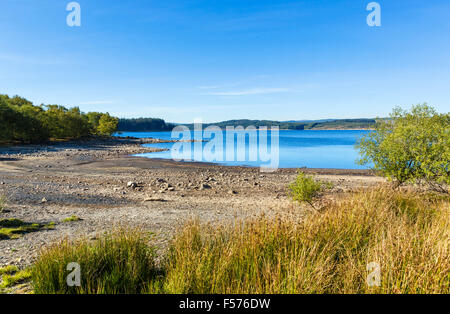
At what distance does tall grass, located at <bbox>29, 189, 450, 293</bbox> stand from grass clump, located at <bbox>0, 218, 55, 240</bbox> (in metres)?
5.23

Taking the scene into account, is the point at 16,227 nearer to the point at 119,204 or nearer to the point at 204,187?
the point at 119,204

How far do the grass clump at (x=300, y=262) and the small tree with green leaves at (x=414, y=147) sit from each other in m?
7.85

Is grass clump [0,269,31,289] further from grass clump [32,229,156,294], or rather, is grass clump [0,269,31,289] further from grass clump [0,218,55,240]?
grass clump [0,218,55,240]

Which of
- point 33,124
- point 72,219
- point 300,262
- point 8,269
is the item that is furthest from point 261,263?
point 33,124

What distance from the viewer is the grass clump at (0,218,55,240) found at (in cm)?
926

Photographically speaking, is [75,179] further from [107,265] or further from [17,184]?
[107,265]

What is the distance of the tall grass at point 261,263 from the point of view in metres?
4.65

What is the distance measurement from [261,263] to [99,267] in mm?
3409

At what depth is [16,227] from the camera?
10047mm

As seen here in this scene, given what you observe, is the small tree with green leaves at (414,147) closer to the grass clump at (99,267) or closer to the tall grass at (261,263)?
the tall grass at (261,263)

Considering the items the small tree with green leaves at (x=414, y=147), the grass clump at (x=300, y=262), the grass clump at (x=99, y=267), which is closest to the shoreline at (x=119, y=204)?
the grass clump at (x=300, y=262)
